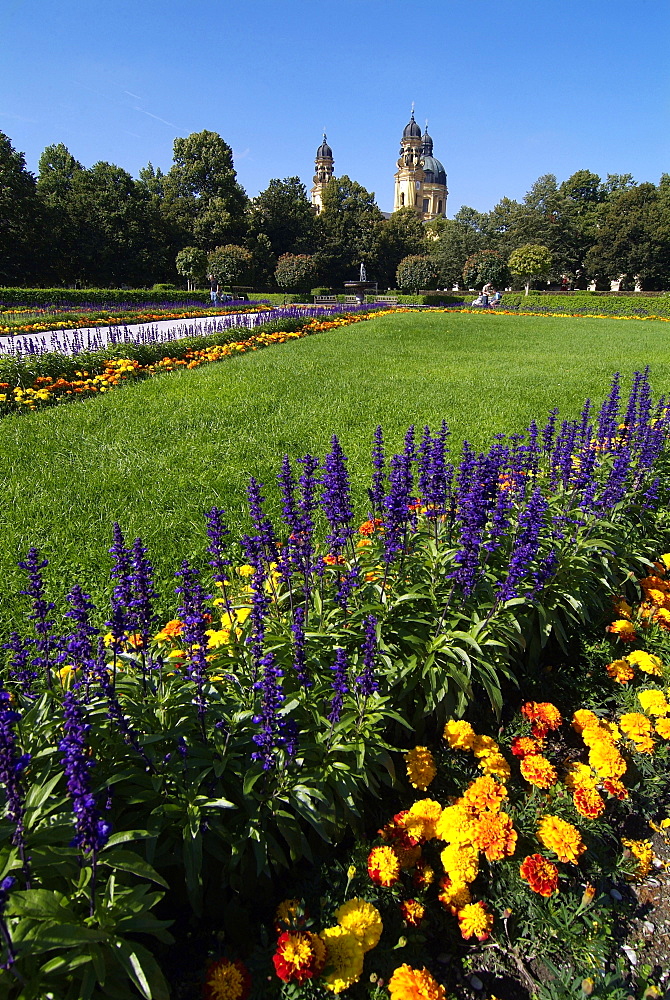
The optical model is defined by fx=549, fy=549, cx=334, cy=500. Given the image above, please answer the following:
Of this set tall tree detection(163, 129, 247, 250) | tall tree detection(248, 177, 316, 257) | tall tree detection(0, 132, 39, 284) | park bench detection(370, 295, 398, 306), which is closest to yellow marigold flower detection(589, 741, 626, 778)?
park bench detection(370, 295, 398, 306)

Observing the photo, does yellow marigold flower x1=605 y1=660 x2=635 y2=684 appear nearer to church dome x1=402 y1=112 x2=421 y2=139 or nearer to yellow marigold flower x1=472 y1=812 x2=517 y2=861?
yellow marigold flower x1=472 y1=812 x2=517 y2=861

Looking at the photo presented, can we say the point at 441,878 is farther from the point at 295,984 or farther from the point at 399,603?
the point at 399,603

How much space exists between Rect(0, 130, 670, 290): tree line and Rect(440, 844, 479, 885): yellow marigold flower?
152 ft

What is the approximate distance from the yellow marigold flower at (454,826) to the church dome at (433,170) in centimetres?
14039

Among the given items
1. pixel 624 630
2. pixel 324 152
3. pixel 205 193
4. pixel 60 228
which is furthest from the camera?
pixel 324 152

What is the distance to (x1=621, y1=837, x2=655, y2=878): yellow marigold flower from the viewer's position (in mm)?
2281

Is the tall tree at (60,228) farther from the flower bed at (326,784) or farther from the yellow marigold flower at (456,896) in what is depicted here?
the yellow marigold flower at (456,896)

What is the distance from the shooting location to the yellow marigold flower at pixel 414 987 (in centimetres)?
162

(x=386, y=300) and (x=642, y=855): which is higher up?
(x=386, y=300)

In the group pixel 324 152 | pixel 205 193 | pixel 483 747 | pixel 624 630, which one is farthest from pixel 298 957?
pixel 324 152

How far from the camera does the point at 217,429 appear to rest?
7.54m

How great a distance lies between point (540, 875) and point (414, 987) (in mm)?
637

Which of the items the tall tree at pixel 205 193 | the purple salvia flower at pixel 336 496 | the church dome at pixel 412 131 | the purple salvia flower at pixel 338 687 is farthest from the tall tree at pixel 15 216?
the church dome at pixel 412 131

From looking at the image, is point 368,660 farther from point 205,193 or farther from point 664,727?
point 205,193
